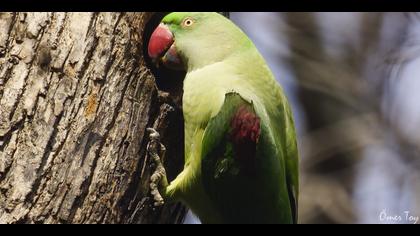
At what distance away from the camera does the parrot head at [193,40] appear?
3494 mm

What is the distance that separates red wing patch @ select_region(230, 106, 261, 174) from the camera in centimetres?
306

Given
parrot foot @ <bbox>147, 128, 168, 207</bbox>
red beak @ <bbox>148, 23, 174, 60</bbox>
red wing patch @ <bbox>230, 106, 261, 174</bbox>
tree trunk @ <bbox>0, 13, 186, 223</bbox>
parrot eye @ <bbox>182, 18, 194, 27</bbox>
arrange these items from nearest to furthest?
1. tree trunk @ <bbox>0, 13, 186, 223</bbox>
2. red wing patch @ <bbox>230, 106, 261, 174</bbox>
3. parrot foot @ <bbox>147, 128, 168, 207</bbox>
4. red beak @ <bbox>148, 23, 174, 60</bbox>
5. parrot eye @ <bbox>182, 18, 194, 27</bbox>

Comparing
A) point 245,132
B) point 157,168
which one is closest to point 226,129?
point 245,132

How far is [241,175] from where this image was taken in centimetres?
318

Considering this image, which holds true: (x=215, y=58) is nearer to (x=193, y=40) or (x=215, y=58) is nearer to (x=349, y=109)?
(x=193, y=40)

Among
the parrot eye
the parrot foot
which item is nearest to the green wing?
the parrot foot

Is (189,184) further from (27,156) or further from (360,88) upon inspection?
(360,88)

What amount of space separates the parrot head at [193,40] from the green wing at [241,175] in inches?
18.1

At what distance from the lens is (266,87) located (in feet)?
11.0

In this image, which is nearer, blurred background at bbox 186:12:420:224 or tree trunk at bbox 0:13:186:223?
tree trunk at bbox 0:13:186:223

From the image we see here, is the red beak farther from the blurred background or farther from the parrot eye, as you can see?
the blurred background

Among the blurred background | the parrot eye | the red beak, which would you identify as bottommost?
the blurred background

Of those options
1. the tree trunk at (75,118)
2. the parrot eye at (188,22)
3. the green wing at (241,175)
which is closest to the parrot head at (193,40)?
the parrot eye at (188,22)

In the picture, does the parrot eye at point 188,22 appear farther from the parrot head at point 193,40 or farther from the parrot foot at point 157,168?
the parrot foot at point 157,168
